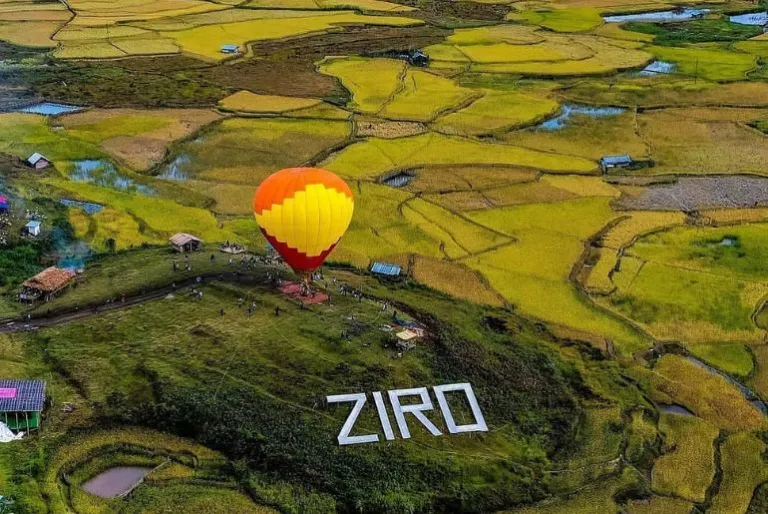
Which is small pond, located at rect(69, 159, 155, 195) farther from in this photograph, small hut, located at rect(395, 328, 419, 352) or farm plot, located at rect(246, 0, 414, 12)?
farm plot, located at rect(246, 0, 414, 12)

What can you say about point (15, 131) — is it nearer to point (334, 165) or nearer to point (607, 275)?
point (334, 165)

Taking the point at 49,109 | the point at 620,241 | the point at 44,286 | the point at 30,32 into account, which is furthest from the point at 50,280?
the point at 30,32

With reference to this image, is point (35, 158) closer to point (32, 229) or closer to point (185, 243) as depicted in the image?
point (32, 229)

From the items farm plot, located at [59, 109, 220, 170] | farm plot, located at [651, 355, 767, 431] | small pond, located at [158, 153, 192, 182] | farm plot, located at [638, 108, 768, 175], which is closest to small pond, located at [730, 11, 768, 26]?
farm plot, located at [638, 108, 768, 175]

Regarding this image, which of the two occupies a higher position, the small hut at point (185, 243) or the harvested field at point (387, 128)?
the small hut at point (185, 243)

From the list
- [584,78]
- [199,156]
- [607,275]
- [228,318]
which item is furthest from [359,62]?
[228,318]

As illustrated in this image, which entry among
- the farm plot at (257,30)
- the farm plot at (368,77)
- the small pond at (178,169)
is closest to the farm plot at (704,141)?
the farm plot at (368,77)

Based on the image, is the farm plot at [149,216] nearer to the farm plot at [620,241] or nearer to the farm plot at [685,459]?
the farm plot at [620,241]
